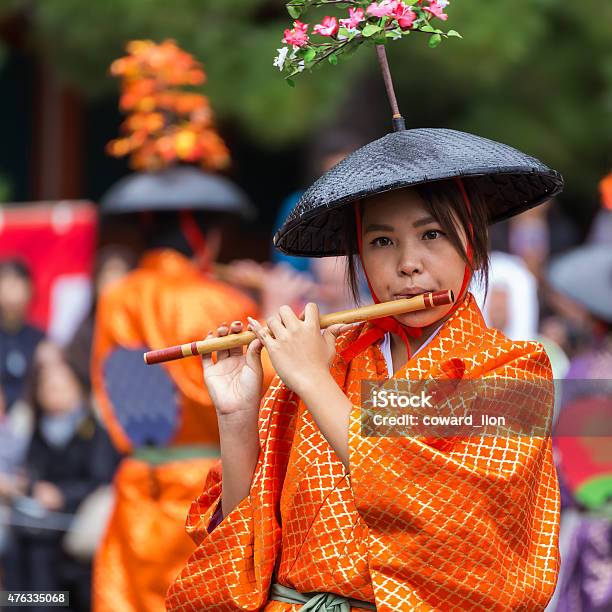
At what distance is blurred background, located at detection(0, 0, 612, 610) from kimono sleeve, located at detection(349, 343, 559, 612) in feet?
7.98

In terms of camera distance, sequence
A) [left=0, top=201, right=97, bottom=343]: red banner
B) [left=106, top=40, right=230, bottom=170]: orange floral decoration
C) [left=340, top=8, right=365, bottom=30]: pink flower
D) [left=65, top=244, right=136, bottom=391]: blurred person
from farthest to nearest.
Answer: [left=0, top=201, right=97, bottom=343]: red banner
[left=65, top=244, right=136, bottom=391]: blurred person
[left=106, top=40, right=230, bottom=170]: orange floral decoration
[left=340, top=8, right=365, bottom=30]: pink flower

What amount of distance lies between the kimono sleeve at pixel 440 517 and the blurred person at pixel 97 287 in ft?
14.4

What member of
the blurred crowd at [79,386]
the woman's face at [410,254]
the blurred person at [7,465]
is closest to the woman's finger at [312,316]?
the woman's face at [410,254]

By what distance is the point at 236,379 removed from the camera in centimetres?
290

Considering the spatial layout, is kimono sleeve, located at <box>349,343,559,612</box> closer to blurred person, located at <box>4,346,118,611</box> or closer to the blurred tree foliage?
blurred person, located at <box>4,346,118,611</box>

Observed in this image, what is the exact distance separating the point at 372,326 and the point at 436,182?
1.19 ft

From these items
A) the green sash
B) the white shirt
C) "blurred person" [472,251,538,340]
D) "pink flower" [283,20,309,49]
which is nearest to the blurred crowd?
"blurred person" [472,251,538,340]

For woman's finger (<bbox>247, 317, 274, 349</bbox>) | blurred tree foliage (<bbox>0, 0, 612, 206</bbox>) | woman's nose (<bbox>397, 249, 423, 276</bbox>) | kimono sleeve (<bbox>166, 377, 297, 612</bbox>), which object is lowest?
kimono sleeve (<bbox>166, 377, 297, 612</bbox>)

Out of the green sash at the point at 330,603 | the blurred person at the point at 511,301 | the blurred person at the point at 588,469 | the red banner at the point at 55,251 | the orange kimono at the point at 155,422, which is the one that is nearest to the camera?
the green sash at the point at 330,603

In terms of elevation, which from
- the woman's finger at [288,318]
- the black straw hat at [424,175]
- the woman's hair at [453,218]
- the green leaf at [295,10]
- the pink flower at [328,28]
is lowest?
the woman's finger at [288,318]

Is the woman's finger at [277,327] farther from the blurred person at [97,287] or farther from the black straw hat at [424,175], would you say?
the blurred person at [97,287]

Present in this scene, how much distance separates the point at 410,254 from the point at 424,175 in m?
0.19

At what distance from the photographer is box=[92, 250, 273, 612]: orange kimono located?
523cm

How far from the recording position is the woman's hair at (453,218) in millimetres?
2703
